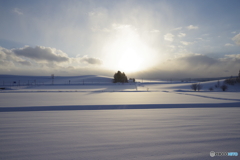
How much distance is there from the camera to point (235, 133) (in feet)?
13.4

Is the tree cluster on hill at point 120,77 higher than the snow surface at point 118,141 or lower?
higher

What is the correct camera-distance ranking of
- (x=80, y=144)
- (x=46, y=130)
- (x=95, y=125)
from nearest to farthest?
(x=80, y=144) → (x=46, y=130) → (x=95, y=125)

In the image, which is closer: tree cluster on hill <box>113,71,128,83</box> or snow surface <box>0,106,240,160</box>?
snow surface <box>0,106,240,160</box>

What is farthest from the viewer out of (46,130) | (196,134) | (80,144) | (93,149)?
(46,130)

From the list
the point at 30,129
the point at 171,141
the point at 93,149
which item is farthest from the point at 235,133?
the point at 30,129

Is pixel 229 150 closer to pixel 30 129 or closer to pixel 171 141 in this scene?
pixel 171 141

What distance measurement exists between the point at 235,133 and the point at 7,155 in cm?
666

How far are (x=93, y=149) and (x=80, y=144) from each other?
48cm

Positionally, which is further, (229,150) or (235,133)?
(235,133)

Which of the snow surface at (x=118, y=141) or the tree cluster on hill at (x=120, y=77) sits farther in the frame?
the tree cluster on hill at (x=120, y=77)

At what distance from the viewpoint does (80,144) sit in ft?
11.1

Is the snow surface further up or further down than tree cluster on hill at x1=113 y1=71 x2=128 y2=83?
further down

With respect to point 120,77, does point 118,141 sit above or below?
below

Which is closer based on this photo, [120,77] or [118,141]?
[118,141]
